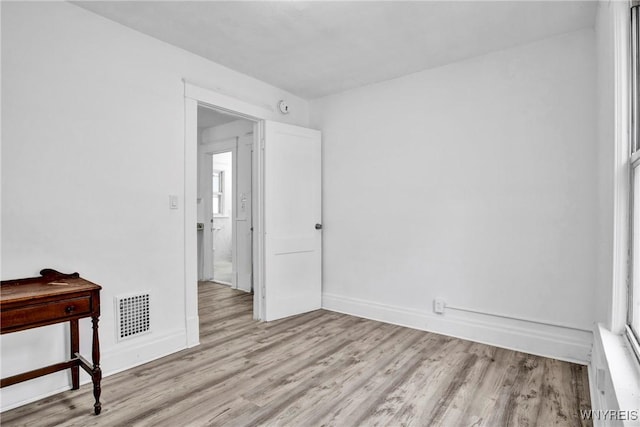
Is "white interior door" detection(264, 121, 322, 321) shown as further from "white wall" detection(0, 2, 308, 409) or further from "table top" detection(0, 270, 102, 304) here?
"table top" detection(0, 270, 102, 304)

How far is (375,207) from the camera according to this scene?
382 cm

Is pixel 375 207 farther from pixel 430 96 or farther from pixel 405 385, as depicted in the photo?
pixel 405 385

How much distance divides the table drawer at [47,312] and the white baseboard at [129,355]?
0.67 meters

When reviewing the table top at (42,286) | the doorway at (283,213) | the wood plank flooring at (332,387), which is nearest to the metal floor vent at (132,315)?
the wood plank flooring at (332,387)

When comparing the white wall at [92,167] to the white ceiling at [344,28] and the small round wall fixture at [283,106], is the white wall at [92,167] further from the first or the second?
the small round wall fixture at [283,106]

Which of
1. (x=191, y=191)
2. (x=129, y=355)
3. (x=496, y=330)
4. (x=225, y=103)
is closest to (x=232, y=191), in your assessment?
(x=225, y=103)

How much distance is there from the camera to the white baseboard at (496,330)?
2.71m

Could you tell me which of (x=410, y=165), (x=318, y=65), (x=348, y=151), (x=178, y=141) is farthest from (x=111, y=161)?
(x=410, y=165)

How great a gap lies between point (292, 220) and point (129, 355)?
6.44ft

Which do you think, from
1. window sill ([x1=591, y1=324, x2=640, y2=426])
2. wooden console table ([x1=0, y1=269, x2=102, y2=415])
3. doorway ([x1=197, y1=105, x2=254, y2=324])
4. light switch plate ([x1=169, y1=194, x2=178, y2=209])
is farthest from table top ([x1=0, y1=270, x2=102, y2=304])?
doorway ([x1=197, y1=105, x2=254, y2=324])

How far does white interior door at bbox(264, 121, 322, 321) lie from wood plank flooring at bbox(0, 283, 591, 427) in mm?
654

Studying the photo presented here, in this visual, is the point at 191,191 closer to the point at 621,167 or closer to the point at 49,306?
the point at 49,306

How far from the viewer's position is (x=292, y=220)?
3.91m

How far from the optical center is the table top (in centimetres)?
177
